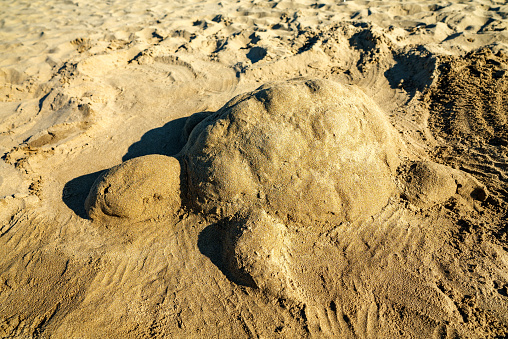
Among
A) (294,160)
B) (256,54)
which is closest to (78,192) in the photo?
(294,160)

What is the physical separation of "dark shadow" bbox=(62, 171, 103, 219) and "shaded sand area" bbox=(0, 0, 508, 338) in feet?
0.08

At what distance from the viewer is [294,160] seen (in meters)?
3.07

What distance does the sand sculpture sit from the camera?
10.1ft

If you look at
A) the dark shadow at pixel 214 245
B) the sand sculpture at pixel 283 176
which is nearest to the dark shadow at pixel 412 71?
the sand sculpture at pixel 283 176

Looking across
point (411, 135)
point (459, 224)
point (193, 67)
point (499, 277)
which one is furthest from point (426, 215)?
point (193, 67)

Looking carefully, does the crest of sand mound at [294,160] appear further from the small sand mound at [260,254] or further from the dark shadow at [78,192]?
the dark shadow at [78,192]

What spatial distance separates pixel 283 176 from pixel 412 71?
441 centimetres

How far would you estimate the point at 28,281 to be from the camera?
120 inches

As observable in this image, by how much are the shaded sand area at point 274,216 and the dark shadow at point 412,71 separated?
0.10 meters

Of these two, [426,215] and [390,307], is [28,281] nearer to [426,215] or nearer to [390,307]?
[390,307]

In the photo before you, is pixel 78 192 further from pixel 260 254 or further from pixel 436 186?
pixel 436 186

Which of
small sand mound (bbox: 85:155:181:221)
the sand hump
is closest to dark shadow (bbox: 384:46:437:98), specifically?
the sand hump

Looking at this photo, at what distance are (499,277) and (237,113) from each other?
332 cm

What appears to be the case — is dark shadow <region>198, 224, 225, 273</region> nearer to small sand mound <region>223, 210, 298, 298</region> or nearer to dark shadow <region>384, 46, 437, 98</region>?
small sand mound <region>223, 210, 298, 298</region>
